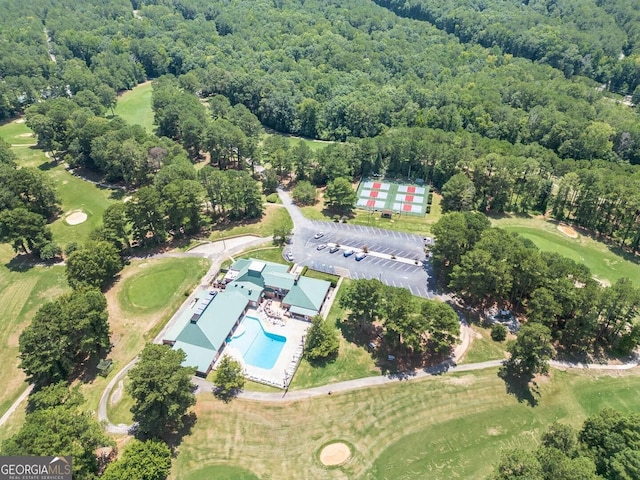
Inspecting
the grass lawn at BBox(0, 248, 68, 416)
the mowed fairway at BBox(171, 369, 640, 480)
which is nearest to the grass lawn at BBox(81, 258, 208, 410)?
the grass lawn at BBox(0, 248, 68, 416)

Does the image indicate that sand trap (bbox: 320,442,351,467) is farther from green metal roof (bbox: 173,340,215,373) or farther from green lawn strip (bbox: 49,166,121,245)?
green lawn strip (bbox: 49,166,121,245)

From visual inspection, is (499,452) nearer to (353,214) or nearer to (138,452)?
(138,452)

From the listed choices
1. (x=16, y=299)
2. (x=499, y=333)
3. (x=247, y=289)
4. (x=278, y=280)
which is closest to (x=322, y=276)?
(x=278, y=280)

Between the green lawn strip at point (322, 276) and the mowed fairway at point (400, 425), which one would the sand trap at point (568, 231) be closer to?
the mowed fairway at point (400, 425)

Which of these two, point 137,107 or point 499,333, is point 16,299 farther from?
point 137,107

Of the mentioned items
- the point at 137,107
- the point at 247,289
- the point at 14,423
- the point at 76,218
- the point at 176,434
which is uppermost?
the point at 137,107

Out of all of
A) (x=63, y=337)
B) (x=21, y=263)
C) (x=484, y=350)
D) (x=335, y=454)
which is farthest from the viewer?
(x=21, y=263)
